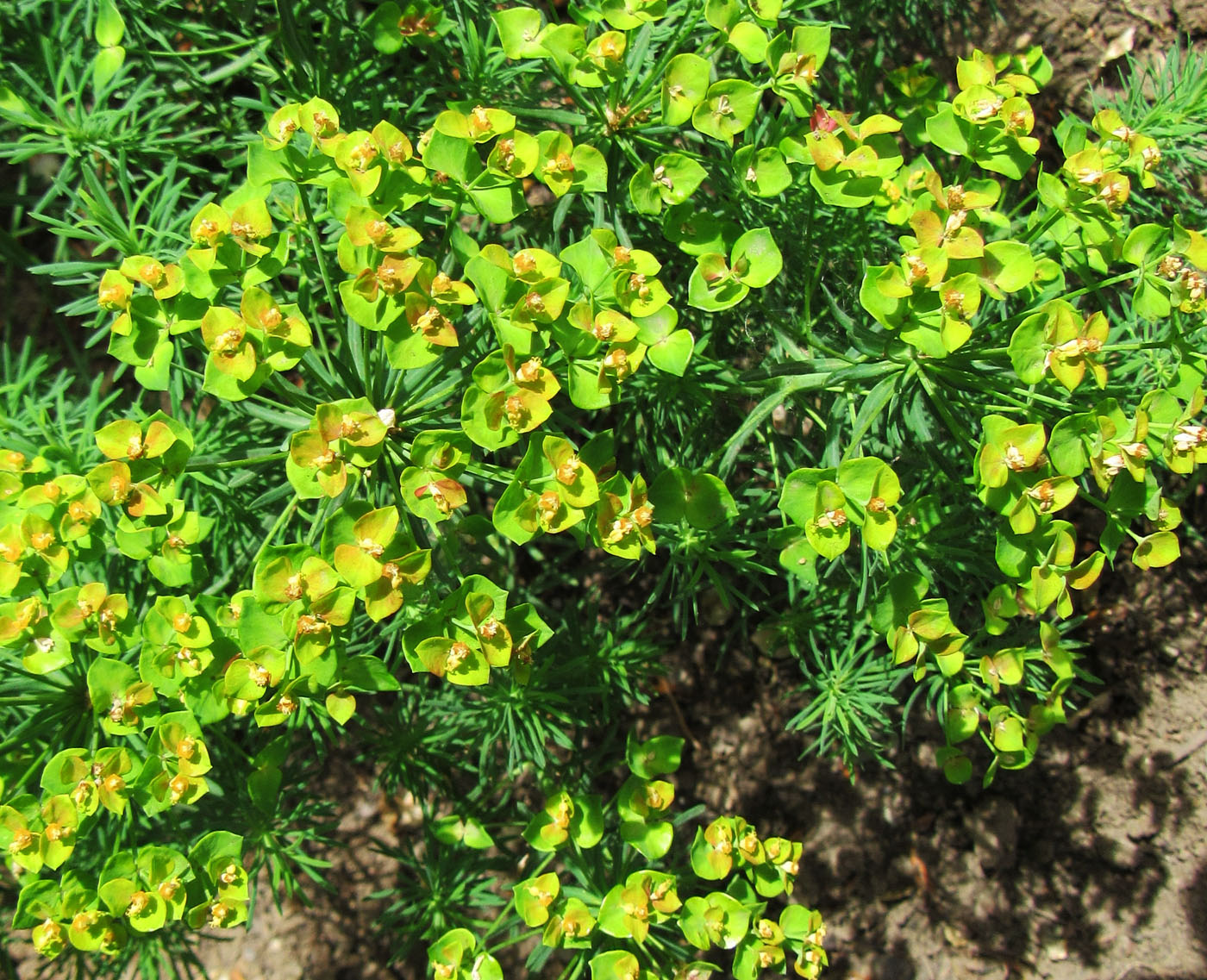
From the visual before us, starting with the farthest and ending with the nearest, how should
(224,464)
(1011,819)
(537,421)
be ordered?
(1011,819)
(224,464)
(537,421)

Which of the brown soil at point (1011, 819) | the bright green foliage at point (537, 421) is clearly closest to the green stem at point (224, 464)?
the bright green foliage at point (537, 421)

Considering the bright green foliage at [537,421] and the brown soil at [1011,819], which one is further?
the brown soil at [1011,819]

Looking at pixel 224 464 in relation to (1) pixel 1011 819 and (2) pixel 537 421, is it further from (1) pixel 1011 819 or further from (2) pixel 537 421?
(1) pixel 1011 819

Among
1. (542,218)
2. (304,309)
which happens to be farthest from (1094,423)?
(304,309)

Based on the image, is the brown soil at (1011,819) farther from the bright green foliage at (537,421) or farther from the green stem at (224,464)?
the green stem at (224,464)

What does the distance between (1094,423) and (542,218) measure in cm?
156

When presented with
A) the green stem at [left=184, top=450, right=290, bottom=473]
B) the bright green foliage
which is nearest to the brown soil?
the bright green foliage

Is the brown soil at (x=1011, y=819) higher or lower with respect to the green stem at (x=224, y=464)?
lower

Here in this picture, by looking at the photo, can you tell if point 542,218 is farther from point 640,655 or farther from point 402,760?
point 402,760

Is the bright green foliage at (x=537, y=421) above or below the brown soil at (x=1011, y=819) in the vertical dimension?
above

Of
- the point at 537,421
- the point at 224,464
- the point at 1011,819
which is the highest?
the point at 537,421

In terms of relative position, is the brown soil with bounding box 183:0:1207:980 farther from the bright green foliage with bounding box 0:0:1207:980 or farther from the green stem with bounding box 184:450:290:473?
the green stem with bounding box 184:450:290:473

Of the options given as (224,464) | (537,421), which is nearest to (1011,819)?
(537,421)

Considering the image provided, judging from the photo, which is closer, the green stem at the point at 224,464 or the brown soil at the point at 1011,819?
the green stem at the point at 224,464
